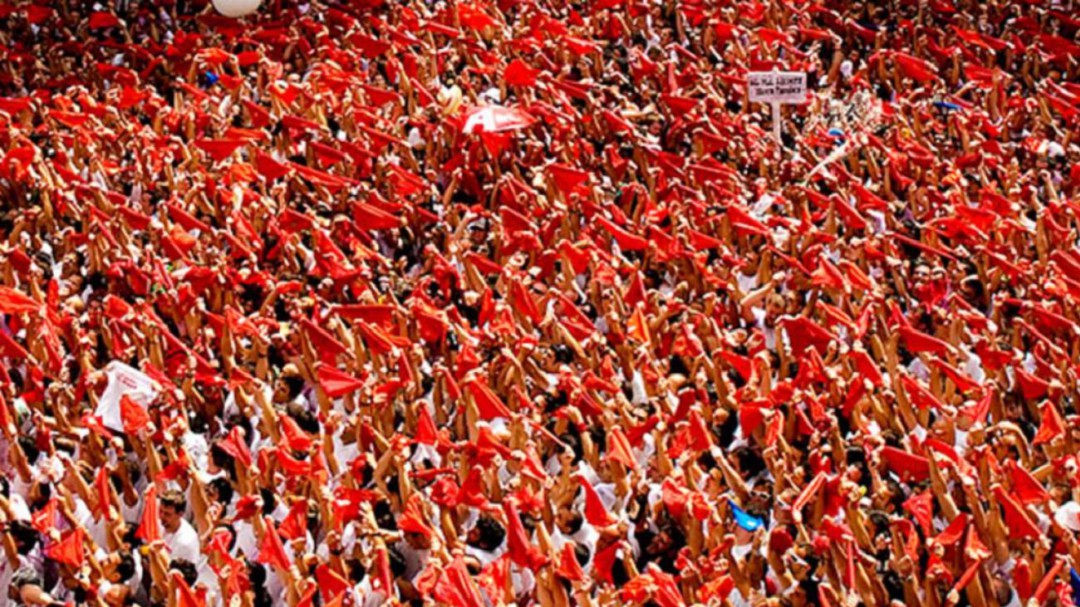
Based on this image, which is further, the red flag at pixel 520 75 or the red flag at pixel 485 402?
the red flag at pixel 520 75

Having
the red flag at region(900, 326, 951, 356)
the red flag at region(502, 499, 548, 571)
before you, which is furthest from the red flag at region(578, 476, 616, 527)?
the red flag at region(900, 326, 951, 356)

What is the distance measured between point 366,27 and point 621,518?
21.7 ft

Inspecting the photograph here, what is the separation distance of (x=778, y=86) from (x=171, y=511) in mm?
5200

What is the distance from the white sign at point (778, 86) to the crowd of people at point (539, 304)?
29 cm

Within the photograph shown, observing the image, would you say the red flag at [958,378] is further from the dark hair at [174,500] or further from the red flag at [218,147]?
the red flag at [218,147]

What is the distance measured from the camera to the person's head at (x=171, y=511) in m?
8.17

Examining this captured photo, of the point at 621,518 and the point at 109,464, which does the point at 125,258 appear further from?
the point at 621,518

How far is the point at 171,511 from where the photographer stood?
818 cm

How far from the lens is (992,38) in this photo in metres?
13.7

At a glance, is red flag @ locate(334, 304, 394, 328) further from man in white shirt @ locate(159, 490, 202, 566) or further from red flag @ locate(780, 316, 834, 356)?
red flag @ locate(780, 316, 834, 356)

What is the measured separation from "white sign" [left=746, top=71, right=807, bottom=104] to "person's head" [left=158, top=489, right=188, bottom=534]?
5.06 metres

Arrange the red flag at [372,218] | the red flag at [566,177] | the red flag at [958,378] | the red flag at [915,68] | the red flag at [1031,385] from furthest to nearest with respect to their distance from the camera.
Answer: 1. the red flag at [915,68]
2. the red flag at [566,177]
3. the red flag at [372,218]
4. the red flag at [958,378]
5. the red flag at [1031,385]

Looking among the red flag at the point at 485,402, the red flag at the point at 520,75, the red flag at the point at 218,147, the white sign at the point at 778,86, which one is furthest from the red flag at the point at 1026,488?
the red flag at the point at 218,147

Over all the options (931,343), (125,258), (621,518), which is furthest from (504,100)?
(621,518)
